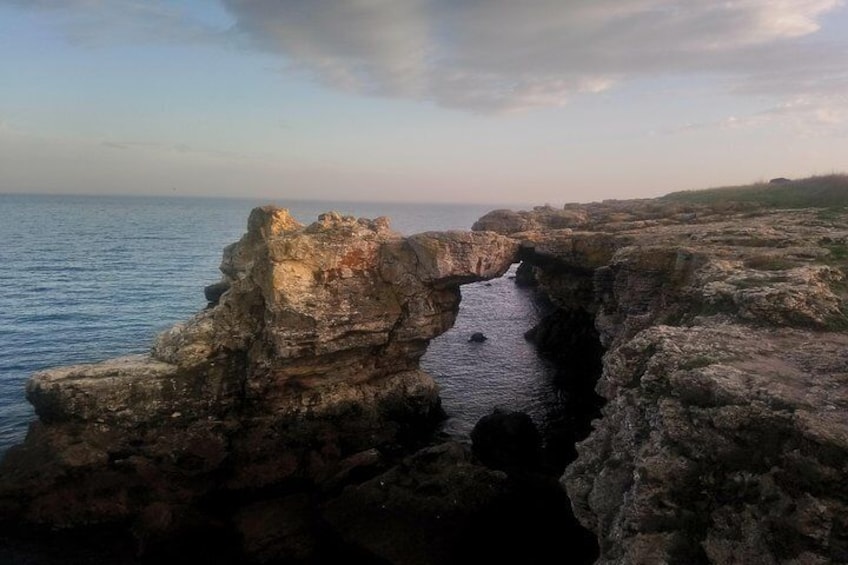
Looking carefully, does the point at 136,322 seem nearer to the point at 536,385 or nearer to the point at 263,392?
the point at 263,392

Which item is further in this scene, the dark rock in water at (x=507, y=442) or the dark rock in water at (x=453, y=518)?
the dark rock in water at (x=507, y=442)

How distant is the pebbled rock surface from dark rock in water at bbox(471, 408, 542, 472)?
9557mm

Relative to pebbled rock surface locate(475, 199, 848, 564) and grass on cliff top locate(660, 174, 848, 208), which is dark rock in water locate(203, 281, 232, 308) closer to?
pebbled rock surface locate(475, 199, 848, 564)

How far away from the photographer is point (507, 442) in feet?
106

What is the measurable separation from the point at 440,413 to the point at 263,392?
11.9 meters

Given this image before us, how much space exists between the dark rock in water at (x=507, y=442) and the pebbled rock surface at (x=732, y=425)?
31.4ft

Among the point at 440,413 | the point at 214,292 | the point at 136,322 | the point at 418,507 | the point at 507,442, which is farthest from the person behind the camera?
the point at 214,292

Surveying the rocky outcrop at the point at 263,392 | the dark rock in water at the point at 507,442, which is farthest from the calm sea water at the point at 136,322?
the rocky outcrop at the point at 263,392

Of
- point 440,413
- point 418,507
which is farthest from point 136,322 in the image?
point 418,507

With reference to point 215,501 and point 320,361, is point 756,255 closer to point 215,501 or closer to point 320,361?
point 320,361

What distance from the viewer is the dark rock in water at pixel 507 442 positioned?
1237 inches

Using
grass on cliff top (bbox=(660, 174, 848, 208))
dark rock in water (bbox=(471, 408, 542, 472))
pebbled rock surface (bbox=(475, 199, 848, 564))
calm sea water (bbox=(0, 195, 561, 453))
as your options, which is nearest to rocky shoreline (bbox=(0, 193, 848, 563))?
pebbled rock surface (bbox=(475, 199, 848, 564))

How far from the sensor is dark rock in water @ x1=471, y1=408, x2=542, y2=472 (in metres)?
31.4

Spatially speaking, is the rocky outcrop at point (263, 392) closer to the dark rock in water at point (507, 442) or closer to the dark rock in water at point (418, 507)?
the dark rock in water at point (418, 507)
